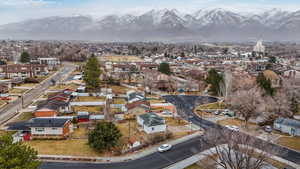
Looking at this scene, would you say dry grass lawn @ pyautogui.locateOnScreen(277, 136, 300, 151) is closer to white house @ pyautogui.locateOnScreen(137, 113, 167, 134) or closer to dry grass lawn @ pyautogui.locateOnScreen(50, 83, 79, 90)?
white house @ pyautogui.locateOnScreen(137, 113, 167, 134)

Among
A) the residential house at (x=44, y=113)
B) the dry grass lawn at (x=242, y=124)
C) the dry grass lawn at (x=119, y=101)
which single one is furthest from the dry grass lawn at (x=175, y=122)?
the residential house at (x=44, y=113)

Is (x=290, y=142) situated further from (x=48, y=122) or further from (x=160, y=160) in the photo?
(x=48, y=122)

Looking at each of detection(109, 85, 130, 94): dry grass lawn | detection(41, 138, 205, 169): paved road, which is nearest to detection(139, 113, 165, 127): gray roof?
detection(41, 138, 205, 169): paved road

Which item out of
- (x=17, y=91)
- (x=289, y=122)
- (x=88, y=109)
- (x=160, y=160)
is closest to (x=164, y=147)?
(x=160, y=160)

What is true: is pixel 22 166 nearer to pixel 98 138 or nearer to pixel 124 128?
pixel 98 138

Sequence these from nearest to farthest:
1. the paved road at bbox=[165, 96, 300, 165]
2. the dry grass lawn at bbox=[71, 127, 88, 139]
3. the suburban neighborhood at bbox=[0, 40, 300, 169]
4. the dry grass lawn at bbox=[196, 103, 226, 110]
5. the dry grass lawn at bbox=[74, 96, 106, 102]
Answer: the paved road at bbox=[165, 96, 300, 165], the suburban neighborhood at bbox=[0, 40, 300, 169], the dry grass lawn at bbox=[71, 127, 88, 139], the dry grass lawn at bbox=[196, 103, 226, 110], the dry grass lawn at bbox=[74, 96, 106, 102]

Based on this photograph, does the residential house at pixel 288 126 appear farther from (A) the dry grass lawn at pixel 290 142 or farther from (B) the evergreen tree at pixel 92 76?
(B) the evergreen tree at pixel 92 76
